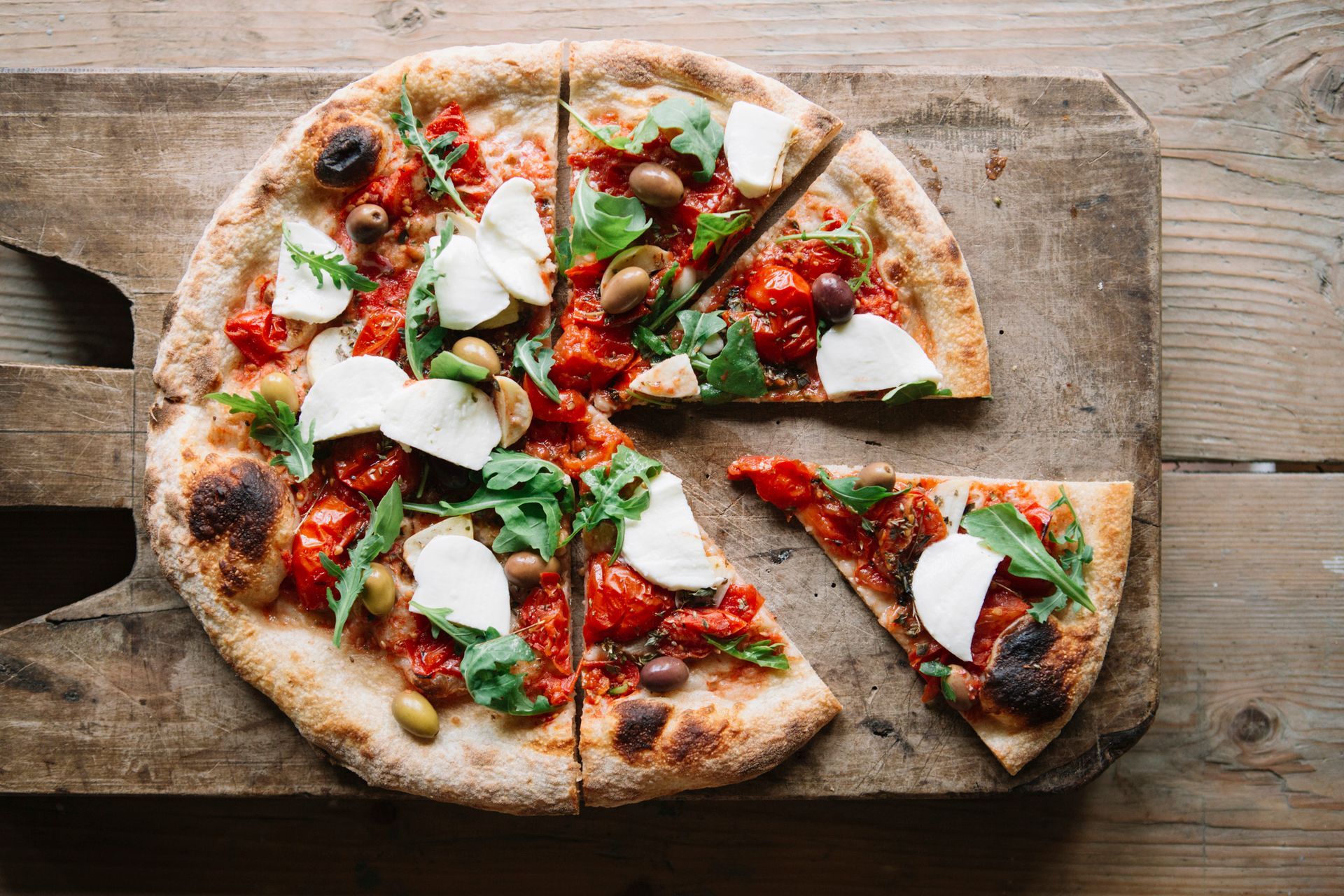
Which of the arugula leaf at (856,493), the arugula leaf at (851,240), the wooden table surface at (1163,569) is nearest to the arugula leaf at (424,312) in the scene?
the wooden table surface at (1163,569)

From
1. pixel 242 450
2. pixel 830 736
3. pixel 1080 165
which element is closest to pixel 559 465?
pixel 242 450

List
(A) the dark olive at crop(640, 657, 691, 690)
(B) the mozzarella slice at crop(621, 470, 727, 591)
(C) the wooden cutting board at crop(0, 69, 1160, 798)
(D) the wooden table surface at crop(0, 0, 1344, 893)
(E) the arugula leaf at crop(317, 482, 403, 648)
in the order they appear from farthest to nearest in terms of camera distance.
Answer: (D) the wooden table surface at crop(0, 0, 1344, 893) → (C) the wooden cutting board at crop(0, 69, 1160, 798) → (B) the mozzarella slice at crop(621, 470, 727, 591) → (A) the dark olive at crop(640, 657, 691, 690) → (E) the arugula leaf at crop(317, 482, 403, 648)

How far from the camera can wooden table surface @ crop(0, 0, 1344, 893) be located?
4.69 m

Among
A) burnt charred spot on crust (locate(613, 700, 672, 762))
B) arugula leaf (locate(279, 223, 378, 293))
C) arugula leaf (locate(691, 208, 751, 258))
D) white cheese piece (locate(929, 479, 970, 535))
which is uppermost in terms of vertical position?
arugula leaf (locate(691, 208, 751, 258))

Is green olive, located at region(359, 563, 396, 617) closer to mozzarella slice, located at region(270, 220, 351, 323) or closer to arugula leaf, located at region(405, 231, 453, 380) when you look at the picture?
arugula leaf, located at region(405, 231, 453, 380)

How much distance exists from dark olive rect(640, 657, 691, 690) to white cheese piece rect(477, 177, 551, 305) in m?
1.71

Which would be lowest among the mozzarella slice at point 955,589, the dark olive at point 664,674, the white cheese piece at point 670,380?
the dark olive at point 664,674

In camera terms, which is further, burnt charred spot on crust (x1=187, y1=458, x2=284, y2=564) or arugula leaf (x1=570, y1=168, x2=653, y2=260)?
arugula leaf (x1=570, y1=168, x2=653, y2=260)

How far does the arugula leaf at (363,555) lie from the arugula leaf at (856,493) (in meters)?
1.94

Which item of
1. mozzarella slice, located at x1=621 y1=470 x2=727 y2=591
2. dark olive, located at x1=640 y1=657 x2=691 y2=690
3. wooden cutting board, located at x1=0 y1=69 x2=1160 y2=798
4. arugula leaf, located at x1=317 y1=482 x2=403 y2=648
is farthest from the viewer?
wooden cutting board, located at x1=0 y1=69 x2=1160 y2=798

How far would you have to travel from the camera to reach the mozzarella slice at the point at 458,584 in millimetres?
4020

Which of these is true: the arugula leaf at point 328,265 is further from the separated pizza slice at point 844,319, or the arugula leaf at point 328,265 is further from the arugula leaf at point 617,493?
the arugula leaf at point 617,493

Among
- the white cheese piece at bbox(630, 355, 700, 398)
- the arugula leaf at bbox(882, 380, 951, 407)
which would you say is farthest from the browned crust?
the white cheese piece at bbox(630, 355, 700, 398)

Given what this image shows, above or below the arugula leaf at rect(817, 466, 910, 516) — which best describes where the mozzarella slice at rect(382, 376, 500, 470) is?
above
